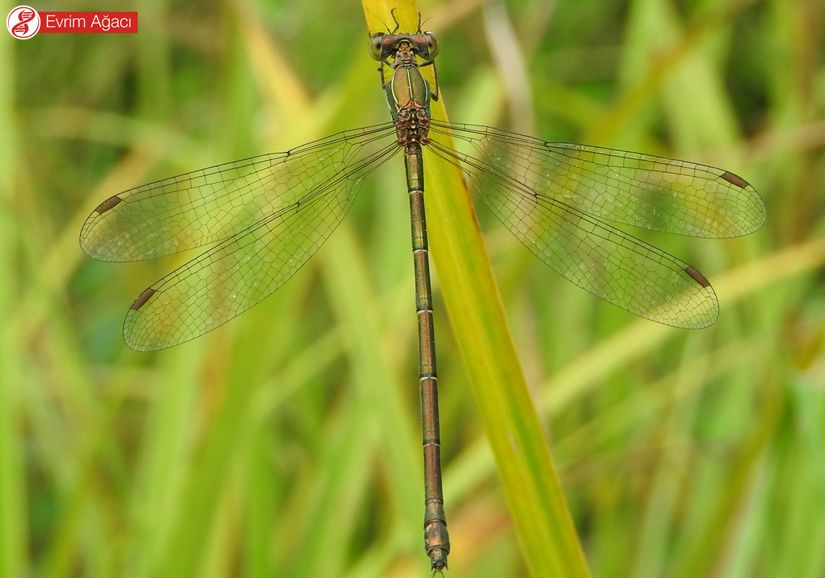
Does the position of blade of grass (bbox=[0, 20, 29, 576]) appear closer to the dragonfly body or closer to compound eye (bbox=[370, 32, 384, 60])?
the dragonfly body

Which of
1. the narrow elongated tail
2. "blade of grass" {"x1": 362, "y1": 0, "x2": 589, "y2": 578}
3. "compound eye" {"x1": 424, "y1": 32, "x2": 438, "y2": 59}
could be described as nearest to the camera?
"blade of grass" {"x1": 362, "y1": 0, "x2": 589, "y2": 578}

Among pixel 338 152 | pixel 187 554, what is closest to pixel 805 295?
pixel 338 152

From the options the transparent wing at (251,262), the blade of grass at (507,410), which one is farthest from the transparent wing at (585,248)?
the blade of grass at (507,410)

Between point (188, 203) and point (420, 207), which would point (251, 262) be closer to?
point (188, 203)

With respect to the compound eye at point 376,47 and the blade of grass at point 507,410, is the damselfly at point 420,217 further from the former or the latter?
the blade of grass at point 507,410

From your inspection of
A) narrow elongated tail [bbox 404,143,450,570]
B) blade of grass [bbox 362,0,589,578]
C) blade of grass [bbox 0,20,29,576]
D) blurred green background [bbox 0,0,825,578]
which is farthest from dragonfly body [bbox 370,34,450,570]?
blade of grass [bbox 0,20,29,576]

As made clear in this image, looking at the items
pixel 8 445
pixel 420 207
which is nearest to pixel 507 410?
pixel 420 207
